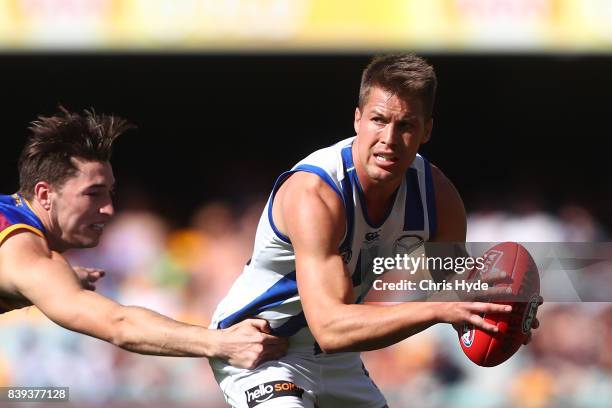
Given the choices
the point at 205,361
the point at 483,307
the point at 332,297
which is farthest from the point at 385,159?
the point at 205,361

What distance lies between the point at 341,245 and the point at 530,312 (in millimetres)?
838

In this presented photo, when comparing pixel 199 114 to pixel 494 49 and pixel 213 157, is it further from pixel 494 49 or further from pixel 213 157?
pixel 494 49

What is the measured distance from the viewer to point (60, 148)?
17.2 ft

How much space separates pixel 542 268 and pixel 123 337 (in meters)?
1.88

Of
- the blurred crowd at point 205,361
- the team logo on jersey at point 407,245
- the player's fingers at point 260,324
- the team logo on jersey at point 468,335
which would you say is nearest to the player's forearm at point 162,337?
the player's fingers at point 260,324

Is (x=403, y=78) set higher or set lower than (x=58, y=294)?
higher

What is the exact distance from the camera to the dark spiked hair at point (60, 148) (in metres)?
5.21

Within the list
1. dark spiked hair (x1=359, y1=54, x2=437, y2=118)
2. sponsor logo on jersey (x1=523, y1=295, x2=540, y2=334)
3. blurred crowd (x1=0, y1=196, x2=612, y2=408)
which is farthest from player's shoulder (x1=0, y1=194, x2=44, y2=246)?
blurred crowd (x1=0, y1=196, x2=612, y2=408)

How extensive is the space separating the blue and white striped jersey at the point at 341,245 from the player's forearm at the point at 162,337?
1.30 feet

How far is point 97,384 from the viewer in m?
9.33

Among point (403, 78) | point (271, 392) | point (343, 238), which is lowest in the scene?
point (271, 392)

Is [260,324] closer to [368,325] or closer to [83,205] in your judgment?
[368,325]

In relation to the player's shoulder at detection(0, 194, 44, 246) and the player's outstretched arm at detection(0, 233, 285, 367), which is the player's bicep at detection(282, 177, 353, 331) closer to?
the player's outstretched arm at detection(0, 233, 285, 367)

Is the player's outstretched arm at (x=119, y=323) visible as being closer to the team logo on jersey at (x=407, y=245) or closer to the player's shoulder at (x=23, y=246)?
the player's shoulder at (x=23, y=246)
